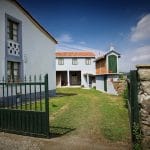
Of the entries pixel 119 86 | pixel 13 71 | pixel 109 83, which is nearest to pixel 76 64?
pixel 109 83

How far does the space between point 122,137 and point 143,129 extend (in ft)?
6.96

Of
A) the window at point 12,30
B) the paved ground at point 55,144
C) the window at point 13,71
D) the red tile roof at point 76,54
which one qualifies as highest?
the red tile roof at point 76,54

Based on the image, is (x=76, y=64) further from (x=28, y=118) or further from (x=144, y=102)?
(x=144, y=102)

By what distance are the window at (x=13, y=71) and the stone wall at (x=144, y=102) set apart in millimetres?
11511

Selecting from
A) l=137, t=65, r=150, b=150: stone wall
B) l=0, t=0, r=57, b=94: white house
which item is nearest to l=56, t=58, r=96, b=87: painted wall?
l=0, t=0, r=57, b=94: white house

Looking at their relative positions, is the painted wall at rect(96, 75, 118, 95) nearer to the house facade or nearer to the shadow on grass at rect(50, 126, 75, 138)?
the house facade

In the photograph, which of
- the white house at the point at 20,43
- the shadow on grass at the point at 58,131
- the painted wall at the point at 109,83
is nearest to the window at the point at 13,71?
the white house at the point at 20,43

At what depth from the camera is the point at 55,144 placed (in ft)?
22.1

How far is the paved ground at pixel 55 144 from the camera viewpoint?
253 inches

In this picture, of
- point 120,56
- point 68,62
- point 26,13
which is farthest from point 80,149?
point 68,62

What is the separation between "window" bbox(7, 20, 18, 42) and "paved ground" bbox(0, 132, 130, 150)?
9733 millimetres

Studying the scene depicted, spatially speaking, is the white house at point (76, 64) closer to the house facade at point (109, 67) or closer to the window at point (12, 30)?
the house facade at point (109, 67)

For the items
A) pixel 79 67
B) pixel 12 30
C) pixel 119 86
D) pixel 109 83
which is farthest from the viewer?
pixel 79 67

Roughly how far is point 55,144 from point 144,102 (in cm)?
310
